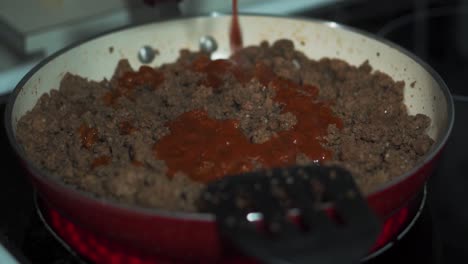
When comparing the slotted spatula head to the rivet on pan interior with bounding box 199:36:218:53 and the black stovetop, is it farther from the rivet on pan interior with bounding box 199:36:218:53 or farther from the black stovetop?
the rivet on pan interior with bounding box 199:36:218:53

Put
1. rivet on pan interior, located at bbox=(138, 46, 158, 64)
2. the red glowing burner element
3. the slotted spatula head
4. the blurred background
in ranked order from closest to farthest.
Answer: the slotted spatula head, the red glowing burner element, rivet on pan interior, located at bbox=(138, 46, 158, 64), the blurred background

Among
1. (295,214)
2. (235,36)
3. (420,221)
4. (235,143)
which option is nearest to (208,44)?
(235,36)

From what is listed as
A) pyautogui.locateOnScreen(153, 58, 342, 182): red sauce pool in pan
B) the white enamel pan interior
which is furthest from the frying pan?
pyautogui.locateOnScreen(153, 58, 342, 182): red sauce pool in pan

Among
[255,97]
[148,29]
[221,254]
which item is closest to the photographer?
[221,254]

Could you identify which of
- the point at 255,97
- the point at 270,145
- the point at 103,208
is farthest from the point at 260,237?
the point at 255,97

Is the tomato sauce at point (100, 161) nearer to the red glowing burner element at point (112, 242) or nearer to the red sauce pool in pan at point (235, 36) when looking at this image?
the red glowing burner element at point (112, 242)

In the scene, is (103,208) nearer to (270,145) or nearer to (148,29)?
(270,145)
